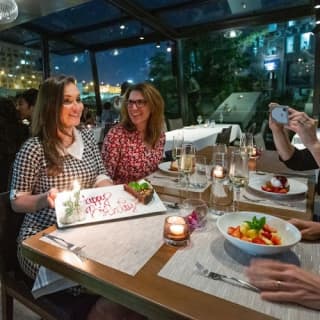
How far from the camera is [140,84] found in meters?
2.08

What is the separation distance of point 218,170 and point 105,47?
589 cm

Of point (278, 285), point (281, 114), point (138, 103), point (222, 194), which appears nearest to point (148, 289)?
point (278, 285)

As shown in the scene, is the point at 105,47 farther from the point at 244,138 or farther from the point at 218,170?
the point at 218,170

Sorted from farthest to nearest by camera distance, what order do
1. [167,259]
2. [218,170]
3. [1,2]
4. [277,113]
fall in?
1. [1,2]
2. [277,113]
3. [218,170]
4. [167,259]

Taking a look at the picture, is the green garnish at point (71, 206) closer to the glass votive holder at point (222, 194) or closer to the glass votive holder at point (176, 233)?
the glass votive holder at point (176, 233)

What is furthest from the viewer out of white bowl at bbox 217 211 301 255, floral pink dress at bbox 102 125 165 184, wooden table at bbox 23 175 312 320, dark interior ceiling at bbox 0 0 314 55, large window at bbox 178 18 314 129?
large window at bbox 178 18 314 129

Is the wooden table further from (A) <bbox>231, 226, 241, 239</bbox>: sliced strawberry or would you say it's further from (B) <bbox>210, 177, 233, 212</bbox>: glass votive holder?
(B) <bbox>210, 177, 233, 212</bbox>: glass votive holder

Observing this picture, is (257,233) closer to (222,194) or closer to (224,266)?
(224,266)

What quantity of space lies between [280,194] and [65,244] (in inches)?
35.2

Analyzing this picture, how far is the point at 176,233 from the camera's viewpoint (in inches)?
34.9

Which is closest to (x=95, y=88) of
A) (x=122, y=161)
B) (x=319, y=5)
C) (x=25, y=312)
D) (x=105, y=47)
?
(x=105, y=47)

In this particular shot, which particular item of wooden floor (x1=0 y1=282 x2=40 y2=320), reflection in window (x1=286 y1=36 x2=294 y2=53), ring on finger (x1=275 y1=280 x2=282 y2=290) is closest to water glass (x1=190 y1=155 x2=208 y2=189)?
ring on finger (x1=275 y1=280 x2=282 y2=290)

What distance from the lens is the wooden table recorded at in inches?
24.6

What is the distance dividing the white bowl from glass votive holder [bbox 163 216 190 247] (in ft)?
0.35
